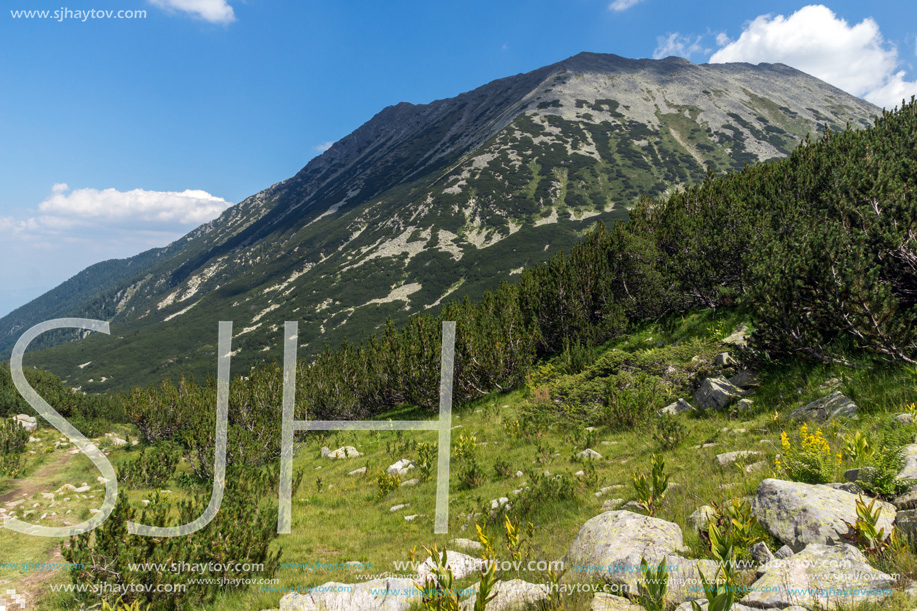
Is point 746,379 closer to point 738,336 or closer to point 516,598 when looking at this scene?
point 738,336

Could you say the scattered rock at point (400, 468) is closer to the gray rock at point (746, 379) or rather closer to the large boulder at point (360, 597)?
the large boulder at point (360, 597)

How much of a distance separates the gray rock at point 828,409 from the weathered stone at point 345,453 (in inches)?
579

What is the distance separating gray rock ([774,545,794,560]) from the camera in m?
3.99

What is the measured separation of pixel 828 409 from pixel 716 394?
2901mm

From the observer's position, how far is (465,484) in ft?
34.3

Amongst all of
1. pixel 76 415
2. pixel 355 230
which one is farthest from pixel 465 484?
pixel 355 230

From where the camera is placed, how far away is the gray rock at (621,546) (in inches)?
170

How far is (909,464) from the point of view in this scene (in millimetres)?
4496

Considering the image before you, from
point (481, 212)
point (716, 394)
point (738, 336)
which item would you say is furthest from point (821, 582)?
point (481, 212)

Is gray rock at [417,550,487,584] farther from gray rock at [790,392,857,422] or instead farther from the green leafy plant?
gray rock at [790,392,857,422]

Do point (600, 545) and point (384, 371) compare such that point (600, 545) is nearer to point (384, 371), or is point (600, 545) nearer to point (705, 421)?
point (705, 421)

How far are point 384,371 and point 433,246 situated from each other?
106789mm

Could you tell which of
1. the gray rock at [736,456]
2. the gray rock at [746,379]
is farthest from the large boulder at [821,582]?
the gray rock at [746,379]

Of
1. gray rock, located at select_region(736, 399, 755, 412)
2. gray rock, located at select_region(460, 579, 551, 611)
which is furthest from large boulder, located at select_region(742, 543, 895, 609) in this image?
gray rock, located at select_region(736, 399, 755, 412)
